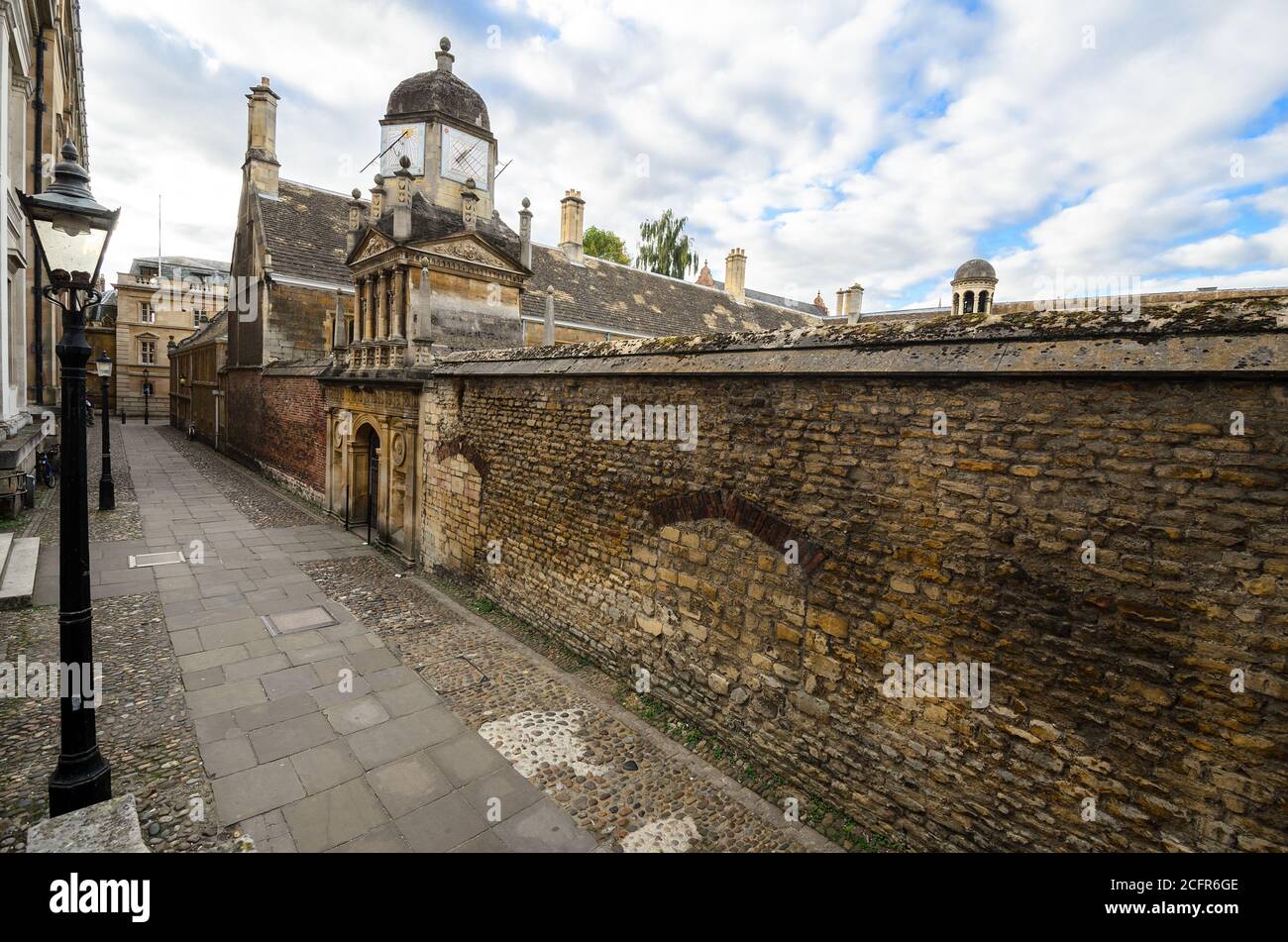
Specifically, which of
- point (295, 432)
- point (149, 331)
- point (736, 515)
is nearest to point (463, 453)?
point (736, 515)

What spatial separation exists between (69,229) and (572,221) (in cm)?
2536

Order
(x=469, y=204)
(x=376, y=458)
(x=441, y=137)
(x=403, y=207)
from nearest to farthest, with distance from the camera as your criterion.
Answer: (x=403, y=207), (x=469, y=204), (x=441, y=137), (x=376, y=458)

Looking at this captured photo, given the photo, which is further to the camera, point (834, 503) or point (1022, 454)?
point (834, 503)

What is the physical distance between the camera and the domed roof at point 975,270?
24594 mm

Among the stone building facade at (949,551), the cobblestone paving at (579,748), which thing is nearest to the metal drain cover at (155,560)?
the cobblestone paving at (579,748)

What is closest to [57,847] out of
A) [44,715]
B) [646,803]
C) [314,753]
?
[314,753]

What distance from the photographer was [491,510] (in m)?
8.59

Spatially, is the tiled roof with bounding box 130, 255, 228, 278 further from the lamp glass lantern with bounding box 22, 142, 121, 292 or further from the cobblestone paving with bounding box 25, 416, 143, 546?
the lamp glass lantern with bounding box 22, 142, 121, 292

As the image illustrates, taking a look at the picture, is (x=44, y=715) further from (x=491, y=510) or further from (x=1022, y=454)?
(x=1022, y=454)

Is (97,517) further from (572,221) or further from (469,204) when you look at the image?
(572,221)

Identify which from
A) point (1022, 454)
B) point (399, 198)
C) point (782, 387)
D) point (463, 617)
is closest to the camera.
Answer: point (1022, 454)

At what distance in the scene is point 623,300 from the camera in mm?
25250

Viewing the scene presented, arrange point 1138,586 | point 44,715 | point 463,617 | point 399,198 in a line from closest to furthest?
point 1138,586
point 44,715
point 463,617
point 399,198

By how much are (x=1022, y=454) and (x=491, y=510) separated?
6.88m
